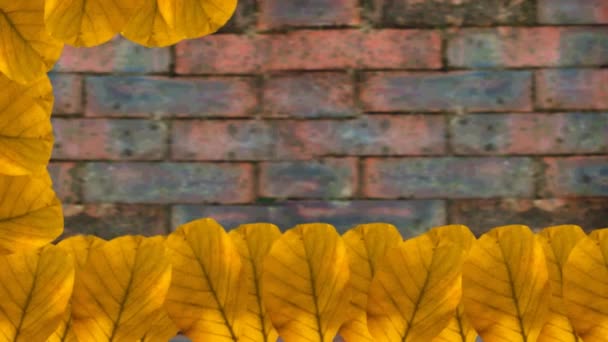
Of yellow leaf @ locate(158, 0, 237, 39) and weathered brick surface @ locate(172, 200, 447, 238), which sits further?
weathered brick surface @ locate(172, 200, 447, 238)

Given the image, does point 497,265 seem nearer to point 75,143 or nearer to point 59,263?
point 59,263

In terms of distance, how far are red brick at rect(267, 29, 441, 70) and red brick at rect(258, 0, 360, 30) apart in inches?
0.6

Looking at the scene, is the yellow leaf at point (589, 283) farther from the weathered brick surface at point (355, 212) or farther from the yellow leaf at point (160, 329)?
the weathered brick surface at point (355, 212)

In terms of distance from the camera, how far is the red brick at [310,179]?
116cm

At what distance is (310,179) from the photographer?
1160mm

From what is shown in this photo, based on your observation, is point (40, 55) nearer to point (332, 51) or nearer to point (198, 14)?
point (198, 14)

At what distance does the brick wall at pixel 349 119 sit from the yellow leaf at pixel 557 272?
557mm

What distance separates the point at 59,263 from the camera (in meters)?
0.53

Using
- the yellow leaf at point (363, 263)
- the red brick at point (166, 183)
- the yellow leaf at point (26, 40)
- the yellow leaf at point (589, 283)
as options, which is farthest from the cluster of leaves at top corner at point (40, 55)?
the red brick at point (166, 183)

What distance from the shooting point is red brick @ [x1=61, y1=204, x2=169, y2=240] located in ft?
3.83

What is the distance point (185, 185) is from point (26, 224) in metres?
0.67

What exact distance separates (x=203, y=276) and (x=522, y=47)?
771 mm

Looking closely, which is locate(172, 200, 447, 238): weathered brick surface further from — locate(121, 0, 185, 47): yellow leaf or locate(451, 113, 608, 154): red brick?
locate(121, 0, 185, 47): yellow leaf

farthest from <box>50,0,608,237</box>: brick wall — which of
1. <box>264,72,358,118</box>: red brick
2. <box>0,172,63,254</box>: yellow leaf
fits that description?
<box>0,172,63,254</box>: yellow leaf
